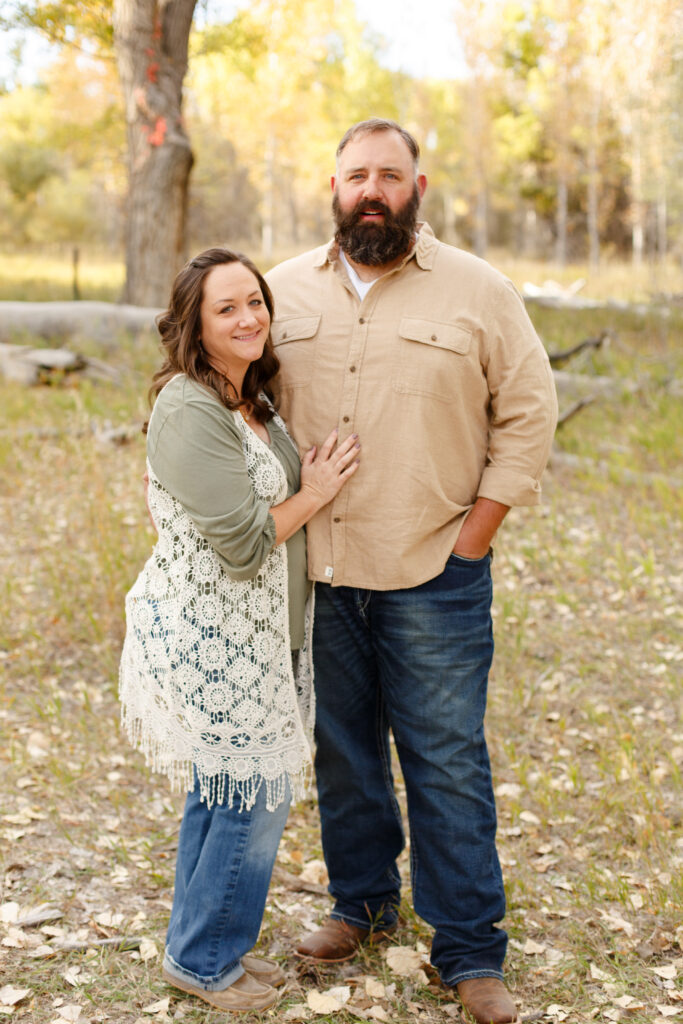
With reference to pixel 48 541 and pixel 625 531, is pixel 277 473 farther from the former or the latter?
pixel 625 531

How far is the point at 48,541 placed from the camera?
5.83 metres

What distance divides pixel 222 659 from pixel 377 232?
132 cm

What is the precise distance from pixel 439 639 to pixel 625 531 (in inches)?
157

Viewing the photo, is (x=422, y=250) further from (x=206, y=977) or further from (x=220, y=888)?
(x=206, y=977)

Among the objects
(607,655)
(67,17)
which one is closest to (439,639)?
(607,655)

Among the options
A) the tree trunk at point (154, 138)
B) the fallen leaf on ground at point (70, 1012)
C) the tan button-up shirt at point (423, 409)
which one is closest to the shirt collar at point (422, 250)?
the tan button-up shirt at point (423, 409)

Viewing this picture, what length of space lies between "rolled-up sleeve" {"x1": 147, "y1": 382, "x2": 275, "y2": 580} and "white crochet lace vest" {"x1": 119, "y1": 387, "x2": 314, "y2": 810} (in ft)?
0.35

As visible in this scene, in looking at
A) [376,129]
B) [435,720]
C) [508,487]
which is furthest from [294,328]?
[435,720]

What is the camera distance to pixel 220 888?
2.57 metres

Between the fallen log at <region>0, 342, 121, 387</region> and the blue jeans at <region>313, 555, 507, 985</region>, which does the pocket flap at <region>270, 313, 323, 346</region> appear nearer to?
the blue jeans at <region>313, 555, 507, 985</region>

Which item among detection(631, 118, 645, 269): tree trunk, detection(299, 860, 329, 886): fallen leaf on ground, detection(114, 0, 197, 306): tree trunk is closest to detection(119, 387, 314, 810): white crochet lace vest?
detection(299, 860, 329, 886): fallen leaf on ground

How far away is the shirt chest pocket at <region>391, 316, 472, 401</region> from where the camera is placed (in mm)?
2615

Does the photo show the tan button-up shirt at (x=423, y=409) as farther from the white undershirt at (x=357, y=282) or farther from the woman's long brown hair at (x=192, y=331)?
the woman's long brown hair at (x=192, y=331)

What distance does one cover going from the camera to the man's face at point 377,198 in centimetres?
262
